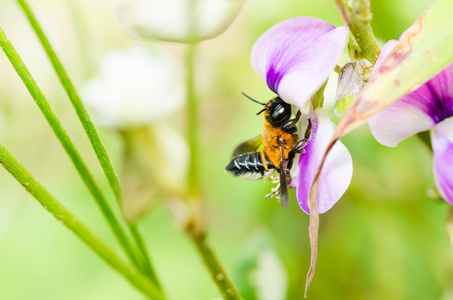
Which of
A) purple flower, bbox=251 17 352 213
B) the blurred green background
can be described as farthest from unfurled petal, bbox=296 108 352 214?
the blurred green background

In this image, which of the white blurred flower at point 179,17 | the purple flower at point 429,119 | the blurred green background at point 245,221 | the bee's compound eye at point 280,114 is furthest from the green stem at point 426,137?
the blurred green background at point 245,221

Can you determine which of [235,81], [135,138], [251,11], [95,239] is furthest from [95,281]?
[135,138]

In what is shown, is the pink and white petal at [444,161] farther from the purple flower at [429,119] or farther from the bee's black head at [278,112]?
the bee's black head at [278,112]

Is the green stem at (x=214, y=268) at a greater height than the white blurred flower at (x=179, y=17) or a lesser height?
lesser

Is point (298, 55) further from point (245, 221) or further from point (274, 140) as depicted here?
point (245, 221)

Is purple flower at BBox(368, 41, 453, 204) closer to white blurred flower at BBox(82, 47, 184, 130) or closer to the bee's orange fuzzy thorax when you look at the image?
the bee's orange fuzzy thorax

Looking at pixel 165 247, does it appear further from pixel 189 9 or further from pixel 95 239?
pixel 189 9

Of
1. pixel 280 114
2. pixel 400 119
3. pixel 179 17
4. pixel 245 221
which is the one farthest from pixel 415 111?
pixel 245 221
